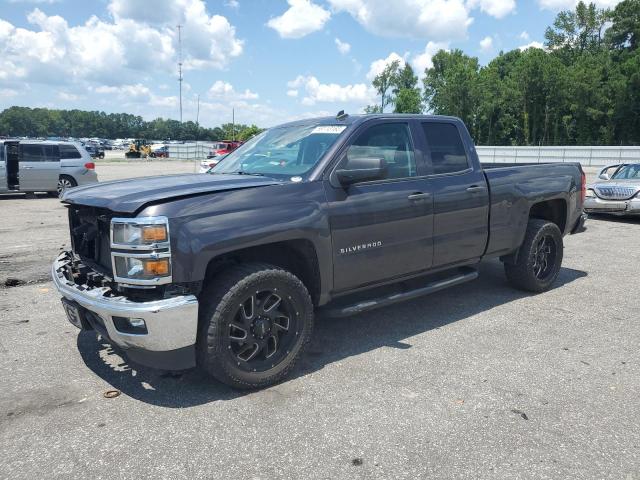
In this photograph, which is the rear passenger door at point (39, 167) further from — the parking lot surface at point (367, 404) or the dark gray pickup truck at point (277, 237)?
the dark gray pickup truck at point (277, 237)

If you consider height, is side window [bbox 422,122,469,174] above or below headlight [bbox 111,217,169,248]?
above

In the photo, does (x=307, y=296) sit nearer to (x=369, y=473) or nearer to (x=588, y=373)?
(x=369, y=473)

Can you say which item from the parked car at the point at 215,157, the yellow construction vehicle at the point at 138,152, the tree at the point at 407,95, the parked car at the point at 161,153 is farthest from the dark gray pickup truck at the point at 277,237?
the tree at the point at 407,95

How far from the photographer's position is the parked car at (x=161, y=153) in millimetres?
→ 54375

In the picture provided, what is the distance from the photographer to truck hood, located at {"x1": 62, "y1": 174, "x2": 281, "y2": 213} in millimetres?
3320

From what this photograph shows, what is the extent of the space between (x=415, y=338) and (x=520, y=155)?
40.4m

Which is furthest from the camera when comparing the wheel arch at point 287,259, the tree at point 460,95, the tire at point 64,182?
the tree at point 460,95

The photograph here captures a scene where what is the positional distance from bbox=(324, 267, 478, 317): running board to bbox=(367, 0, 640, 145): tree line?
62.7 metres

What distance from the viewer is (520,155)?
41.4 meters

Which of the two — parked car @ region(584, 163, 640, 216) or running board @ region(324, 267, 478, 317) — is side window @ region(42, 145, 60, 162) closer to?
running board @ region(324, 267, 478, 317)

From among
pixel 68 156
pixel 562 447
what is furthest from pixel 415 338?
pixel 68 156

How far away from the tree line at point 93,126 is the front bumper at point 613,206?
129370mm

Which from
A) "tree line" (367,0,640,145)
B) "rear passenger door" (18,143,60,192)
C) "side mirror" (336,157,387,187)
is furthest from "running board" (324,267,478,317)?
"tree line" (367,0,640,145)

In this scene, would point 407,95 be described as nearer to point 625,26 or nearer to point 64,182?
point 625,26
